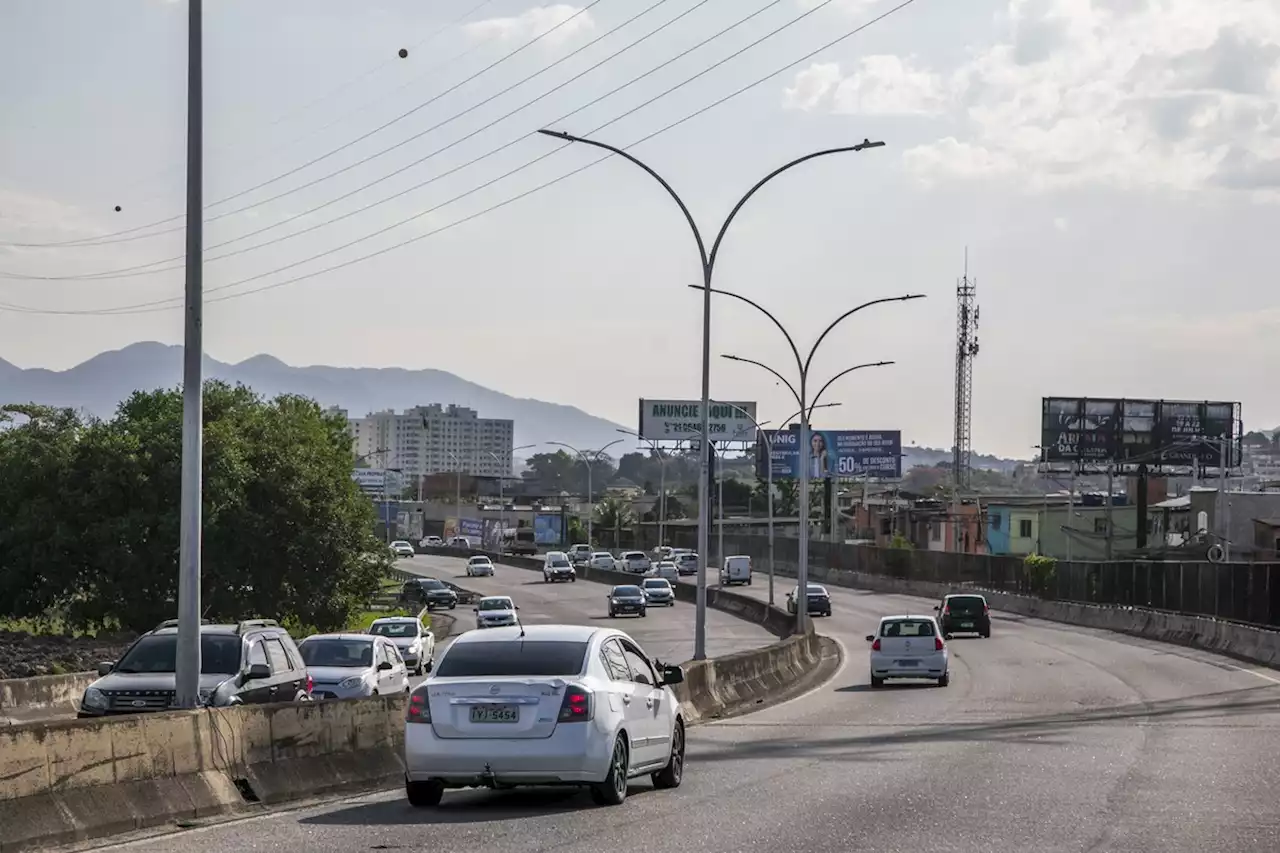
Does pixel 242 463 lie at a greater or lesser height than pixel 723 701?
greater

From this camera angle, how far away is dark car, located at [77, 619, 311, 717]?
19.0m

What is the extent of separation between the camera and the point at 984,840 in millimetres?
12867

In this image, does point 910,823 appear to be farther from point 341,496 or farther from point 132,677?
point 341,496

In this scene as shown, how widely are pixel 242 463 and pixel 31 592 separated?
8060 mm

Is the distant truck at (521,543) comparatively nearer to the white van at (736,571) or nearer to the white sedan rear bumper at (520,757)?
the white van at (736,571)

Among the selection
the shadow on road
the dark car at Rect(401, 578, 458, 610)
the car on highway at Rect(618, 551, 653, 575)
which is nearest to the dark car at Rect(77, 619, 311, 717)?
the shadow on road

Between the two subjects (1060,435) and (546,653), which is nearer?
(546,653)

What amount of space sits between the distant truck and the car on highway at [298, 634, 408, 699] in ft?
394

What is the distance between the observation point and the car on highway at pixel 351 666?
28188 millimetres

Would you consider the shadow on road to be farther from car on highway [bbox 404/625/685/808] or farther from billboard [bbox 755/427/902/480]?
billboard [bbox 755/427/902/480]

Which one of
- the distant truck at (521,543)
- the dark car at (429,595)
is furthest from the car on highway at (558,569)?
the distant truck at (521,543)

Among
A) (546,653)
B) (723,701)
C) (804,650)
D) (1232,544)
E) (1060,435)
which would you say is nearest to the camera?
(546,653)

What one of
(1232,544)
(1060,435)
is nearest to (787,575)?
(1060,435)

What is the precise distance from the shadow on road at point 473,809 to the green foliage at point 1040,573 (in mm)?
68293
